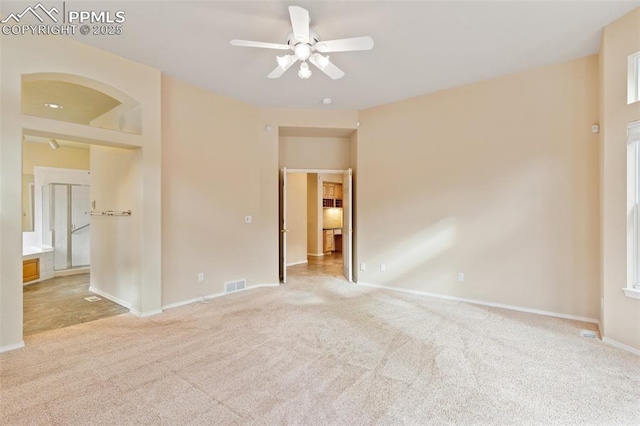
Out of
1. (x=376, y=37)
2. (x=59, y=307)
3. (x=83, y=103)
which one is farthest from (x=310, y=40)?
(x=59, y=307)

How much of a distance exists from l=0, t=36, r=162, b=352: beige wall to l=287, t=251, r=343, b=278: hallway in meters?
3.03

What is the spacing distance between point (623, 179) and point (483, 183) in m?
1.42

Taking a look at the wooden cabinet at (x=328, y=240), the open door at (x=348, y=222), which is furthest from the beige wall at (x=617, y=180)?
the wooden cabinet at (x=328, y=240)

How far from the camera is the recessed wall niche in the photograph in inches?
136

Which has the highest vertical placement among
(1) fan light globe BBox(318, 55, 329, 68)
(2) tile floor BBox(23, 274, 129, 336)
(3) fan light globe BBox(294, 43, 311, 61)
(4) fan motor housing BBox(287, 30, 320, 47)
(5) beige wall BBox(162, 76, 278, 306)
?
(4) fan motor housing BBox(287, 30, 320, 47)

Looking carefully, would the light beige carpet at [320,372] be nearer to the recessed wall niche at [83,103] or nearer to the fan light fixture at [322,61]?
the recessed wall niche at [83,103]

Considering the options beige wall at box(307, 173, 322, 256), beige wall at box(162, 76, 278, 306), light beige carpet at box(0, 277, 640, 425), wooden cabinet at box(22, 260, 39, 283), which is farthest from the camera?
beige wall at box(307, 173, 322, 256)

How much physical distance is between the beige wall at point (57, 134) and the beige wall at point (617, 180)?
16.3 ft

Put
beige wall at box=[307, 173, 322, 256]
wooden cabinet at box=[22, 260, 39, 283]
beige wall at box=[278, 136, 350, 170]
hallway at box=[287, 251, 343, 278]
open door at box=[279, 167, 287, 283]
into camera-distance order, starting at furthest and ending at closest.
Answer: beige wall at box=[307, 173, 322, 256], hallway at box=[287, 251, 343, 278], beige wall at box=[278, 136, 350, 170], open door at box=[279, 167, 287, 283], wooden cabinet at box=[22, 260, 39, 283]

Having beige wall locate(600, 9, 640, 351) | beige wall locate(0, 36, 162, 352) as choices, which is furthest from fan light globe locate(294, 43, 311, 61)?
beige wall locate(600, 9, 640, 351)

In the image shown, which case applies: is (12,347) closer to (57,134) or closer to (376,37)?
(57,134)

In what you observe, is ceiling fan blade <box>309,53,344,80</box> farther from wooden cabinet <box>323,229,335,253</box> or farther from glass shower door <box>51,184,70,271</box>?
glass shower door <box>51,184,70,271</box>

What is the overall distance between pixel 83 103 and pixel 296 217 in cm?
471

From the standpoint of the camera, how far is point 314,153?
574 cm
